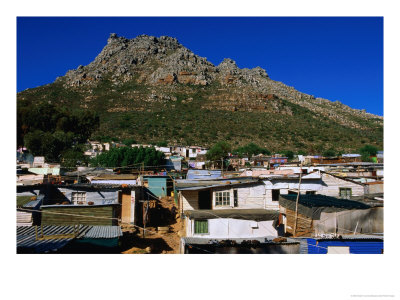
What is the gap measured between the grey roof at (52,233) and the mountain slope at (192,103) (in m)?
31.4

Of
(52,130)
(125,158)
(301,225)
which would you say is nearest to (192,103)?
(125,158)

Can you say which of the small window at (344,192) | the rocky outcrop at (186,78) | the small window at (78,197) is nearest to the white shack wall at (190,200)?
the small window at (78,197)

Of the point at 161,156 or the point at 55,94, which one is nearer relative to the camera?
the point at 161,156

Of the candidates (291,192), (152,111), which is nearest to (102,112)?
(152,111)

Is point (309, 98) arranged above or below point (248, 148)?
above

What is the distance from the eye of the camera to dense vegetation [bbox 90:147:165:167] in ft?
86.3

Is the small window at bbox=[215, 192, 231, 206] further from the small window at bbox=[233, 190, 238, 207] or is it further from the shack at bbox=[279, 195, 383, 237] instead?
the shack at bbox=[279, 195, 383, 237]

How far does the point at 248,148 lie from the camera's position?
4019cm

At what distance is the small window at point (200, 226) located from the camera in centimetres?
984

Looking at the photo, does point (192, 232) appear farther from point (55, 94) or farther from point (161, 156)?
point (55, 94)

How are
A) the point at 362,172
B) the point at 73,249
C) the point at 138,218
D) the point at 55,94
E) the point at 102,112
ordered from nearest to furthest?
the point at 73,249
the point at 138,218
the point at 362,172
the point at 102,112
the point at 55,94

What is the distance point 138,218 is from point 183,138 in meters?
32.8

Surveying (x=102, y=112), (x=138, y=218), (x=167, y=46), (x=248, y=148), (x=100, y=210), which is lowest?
(x=138, y=218)

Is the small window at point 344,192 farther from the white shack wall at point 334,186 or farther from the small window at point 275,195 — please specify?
the small window at point 275,195
